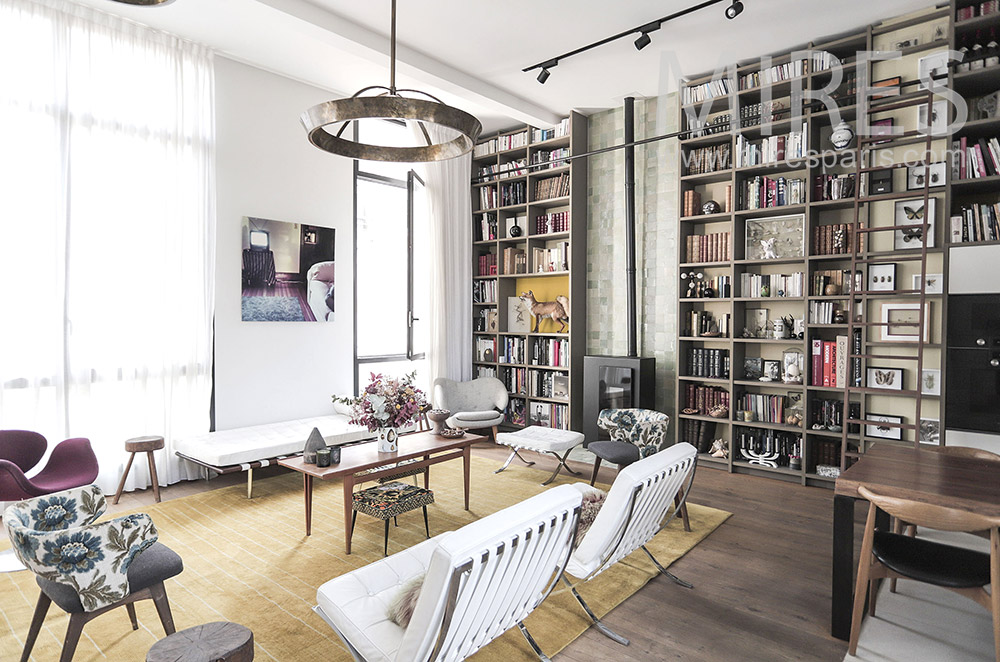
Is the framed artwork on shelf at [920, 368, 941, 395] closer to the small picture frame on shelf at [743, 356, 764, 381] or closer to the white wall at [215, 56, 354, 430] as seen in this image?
the small picture frame on shelf at [743, 356, 764, 381]

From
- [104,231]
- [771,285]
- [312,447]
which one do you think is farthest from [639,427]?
[104,231]

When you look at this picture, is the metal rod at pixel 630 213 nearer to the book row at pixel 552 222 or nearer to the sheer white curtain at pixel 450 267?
the book row at pixel 552 222

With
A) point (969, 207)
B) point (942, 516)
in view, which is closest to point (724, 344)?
point (969, 207)

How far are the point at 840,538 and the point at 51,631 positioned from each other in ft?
12.2

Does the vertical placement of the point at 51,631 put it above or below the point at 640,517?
below

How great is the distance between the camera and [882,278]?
4684 mm

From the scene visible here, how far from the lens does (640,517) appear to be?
2.89m

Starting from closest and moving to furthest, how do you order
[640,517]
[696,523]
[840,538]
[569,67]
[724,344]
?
[840,538] < [640,517] < [696,523] < [569,67] < [724,344]

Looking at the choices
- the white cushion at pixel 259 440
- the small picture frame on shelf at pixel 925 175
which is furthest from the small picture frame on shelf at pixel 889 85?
the white cushion at pixel 259 440

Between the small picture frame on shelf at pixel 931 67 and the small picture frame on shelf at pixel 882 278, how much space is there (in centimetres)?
137

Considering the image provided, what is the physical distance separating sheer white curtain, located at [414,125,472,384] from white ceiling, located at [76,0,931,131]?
1300 mm

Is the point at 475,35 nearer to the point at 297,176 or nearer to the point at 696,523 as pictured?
the point at 297,176

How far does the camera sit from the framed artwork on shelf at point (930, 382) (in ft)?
14.4

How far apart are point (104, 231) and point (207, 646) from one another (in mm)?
3935
